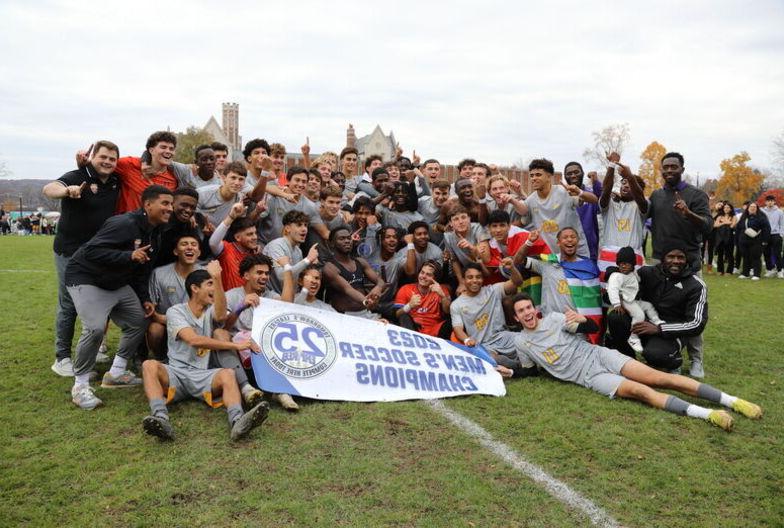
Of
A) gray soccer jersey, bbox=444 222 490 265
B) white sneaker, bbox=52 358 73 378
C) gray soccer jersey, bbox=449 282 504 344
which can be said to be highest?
gray soccer jersey, bbox=444 222 490 265

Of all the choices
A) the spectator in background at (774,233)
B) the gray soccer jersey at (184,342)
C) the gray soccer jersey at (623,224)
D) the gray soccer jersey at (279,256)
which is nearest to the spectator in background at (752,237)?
the spectator in background at (774,233)

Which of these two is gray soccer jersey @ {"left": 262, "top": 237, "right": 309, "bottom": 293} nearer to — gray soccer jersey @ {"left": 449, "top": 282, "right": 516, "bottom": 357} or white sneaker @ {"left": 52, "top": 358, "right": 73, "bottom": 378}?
gray soccer jersey @ {"left": 449, "top": 282, "right": 516, "bottom": 357}

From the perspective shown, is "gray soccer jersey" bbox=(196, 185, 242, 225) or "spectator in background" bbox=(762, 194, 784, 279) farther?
"spectator in background" bbox=(762, 194, 784, 279)

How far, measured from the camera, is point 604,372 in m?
6.05

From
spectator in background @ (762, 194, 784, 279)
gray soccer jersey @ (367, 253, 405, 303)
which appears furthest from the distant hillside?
gray soccer jersey @ (367, 253, 405, 303)

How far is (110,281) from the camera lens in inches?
225

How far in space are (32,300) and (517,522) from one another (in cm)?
1086

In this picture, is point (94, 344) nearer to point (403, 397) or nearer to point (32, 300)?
point (403, 397)

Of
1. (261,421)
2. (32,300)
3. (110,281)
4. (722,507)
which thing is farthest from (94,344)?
(32,300)

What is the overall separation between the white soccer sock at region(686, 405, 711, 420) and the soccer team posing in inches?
0.5

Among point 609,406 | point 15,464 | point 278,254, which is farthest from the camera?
point 278,254

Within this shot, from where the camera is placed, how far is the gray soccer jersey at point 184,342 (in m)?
5.47

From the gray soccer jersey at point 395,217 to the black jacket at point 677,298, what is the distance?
3024 millimetres

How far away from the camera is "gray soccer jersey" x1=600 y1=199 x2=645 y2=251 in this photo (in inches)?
299
